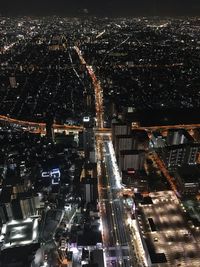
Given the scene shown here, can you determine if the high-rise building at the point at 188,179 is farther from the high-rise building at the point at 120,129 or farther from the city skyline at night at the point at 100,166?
the high-rise building at the point at 120,129

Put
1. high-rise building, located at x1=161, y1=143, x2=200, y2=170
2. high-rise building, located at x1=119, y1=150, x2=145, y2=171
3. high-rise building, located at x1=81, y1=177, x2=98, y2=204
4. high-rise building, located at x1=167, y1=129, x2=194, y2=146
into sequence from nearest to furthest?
high-rise building, located at x1=81, y1=177, x2=98, y2=204
high-rise building, located at x1=119, y1=150, x2=145, y2=171
high-rise building, located at x1=161, y1=143, x2=200, y2=170
high-rise building, located at x1=167, y1=129, x2=194, y2=146

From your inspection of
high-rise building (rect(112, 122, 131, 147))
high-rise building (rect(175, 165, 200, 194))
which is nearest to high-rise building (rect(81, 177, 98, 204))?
high-rise building (rect(175, 165, 200, 194))

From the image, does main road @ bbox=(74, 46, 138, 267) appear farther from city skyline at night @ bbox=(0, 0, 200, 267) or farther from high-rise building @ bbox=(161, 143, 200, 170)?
high-rise building @ bbox=(161, 143, 200, 170)

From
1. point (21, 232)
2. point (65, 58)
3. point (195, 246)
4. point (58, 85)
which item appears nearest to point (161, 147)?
point (195, 246)

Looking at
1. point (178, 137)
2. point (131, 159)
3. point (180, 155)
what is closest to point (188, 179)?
point (180, 155)

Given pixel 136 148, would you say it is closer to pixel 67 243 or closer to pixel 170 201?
pixel 170 201

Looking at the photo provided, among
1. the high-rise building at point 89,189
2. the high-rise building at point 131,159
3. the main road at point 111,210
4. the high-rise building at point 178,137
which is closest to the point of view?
the main road at point 111,210

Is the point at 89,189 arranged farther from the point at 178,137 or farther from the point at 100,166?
the point at 178,137

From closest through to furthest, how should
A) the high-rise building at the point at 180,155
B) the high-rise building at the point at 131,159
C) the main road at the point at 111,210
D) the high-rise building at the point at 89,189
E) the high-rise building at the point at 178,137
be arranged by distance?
the main road at the point at 111,210 → the high-rise building at the point at 89,189 → the high-rise building at the point at 131,159 → the high-rise building at the point at 180,155 → the high-rise building at the point at 178,137

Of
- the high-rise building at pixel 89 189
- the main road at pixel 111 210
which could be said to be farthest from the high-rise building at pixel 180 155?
the high-rise building at pixel 89 189

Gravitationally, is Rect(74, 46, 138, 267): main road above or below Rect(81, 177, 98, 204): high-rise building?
below

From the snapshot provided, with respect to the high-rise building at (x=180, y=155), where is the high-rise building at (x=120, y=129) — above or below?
above
